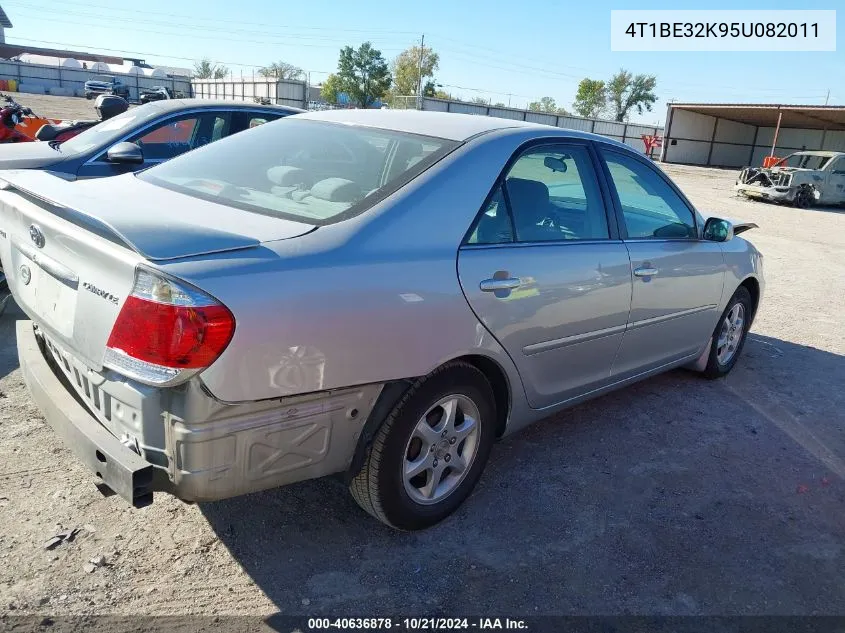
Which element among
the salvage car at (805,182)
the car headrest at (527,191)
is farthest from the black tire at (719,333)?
the salvage car at (805,182)

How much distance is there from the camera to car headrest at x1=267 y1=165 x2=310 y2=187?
2.90 metres

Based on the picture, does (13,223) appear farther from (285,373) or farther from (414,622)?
(414,622)

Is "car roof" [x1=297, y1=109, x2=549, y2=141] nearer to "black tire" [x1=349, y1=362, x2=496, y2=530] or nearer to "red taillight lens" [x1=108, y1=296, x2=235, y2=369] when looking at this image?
"black tire" [x1=349, y1=362, x2=496, y2=530]

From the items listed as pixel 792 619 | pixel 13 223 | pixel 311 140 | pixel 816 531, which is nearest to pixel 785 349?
pixel 816 531

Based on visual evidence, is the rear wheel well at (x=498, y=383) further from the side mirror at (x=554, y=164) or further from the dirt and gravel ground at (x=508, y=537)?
the side mirror at (x=554, y=164)

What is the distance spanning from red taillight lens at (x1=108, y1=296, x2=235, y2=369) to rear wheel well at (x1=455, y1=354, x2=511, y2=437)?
1.05m

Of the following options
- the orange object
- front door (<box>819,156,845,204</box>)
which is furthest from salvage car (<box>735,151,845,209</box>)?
the orange object

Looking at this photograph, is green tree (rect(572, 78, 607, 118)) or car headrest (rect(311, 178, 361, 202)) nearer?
car headrest (rect(311, 178, 361, 202))

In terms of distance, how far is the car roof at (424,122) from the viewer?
119 inches

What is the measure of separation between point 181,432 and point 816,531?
9.22 ft

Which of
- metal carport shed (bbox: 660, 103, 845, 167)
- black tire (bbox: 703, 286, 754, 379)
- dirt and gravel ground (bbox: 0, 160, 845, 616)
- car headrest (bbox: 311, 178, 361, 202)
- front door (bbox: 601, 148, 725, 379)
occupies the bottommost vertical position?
dirt and gravel ground (bbox: 0, 160, 845, 616)

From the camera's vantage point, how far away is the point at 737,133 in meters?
47.8

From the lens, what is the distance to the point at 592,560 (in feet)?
9.07

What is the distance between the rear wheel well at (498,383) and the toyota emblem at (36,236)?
1.62 meters
